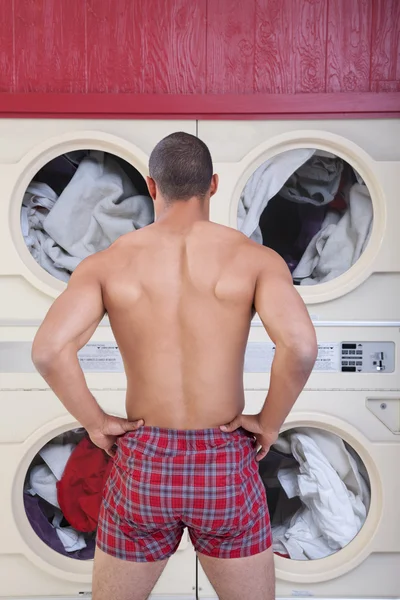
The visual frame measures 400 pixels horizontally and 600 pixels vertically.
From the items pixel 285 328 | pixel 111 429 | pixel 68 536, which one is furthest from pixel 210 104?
pixel 68 536

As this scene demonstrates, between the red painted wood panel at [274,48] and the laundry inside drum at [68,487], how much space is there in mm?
1353

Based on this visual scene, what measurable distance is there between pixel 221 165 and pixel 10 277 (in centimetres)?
79

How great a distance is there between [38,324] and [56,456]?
1.56 feet

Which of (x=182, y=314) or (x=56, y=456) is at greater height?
(x=182, y=314)

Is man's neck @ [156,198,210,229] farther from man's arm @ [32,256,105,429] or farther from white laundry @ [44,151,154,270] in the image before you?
white laundry @ [44,151,154,270]

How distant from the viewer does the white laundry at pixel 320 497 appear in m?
2.27

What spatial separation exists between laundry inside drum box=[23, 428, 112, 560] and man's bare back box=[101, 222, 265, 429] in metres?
0.83

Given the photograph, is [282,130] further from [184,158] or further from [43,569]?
[43,569]

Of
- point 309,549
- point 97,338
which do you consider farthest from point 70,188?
point 309,549

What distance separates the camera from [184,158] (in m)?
1.58

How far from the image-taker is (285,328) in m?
1.46

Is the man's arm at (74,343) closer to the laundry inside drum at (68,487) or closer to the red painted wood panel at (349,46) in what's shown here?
the laundry inside drum at (68,487)

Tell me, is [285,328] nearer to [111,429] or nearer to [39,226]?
[111,429]

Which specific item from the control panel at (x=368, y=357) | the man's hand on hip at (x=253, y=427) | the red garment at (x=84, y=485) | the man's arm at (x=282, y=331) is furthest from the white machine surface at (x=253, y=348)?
the man's arm at (x=282, y=331)
